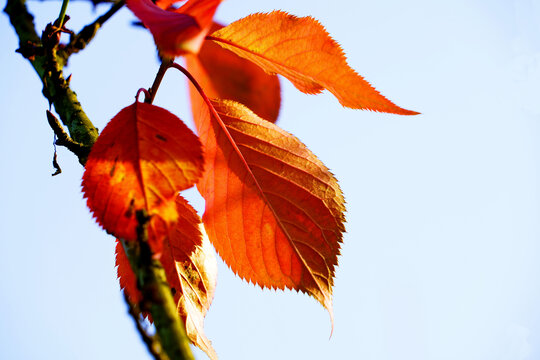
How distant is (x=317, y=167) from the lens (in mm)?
483

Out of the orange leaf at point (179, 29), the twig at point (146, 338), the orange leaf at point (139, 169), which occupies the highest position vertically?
the orange leaf at point (179, 29)

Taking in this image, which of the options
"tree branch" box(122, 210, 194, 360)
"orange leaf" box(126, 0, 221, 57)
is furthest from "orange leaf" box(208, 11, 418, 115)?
"tree branch" box(122, 210, 194, 360)

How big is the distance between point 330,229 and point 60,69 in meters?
0.33

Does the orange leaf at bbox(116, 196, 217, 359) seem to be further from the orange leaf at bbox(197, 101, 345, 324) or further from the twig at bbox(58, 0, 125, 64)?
the twig at bbox(58, 0, 125, 64)

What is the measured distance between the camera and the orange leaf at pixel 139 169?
0.33m

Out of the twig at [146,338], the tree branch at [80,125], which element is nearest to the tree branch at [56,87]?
the tree branch at [80,125]

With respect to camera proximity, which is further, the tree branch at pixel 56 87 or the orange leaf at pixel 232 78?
the orange leaf at pixel 232 78

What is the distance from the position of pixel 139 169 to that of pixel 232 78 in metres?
0.25

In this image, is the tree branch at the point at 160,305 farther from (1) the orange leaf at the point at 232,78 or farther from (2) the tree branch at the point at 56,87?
(1) the orange leaf at the point at 232,78

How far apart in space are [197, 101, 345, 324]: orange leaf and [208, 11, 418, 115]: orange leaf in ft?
0.22

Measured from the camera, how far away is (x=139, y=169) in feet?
1.14

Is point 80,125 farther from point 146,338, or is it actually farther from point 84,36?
point 146,338

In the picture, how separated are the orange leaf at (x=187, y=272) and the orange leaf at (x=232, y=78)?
16cm

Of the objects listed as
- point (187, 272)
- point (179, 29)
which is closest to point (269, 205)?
point (187, 272)
